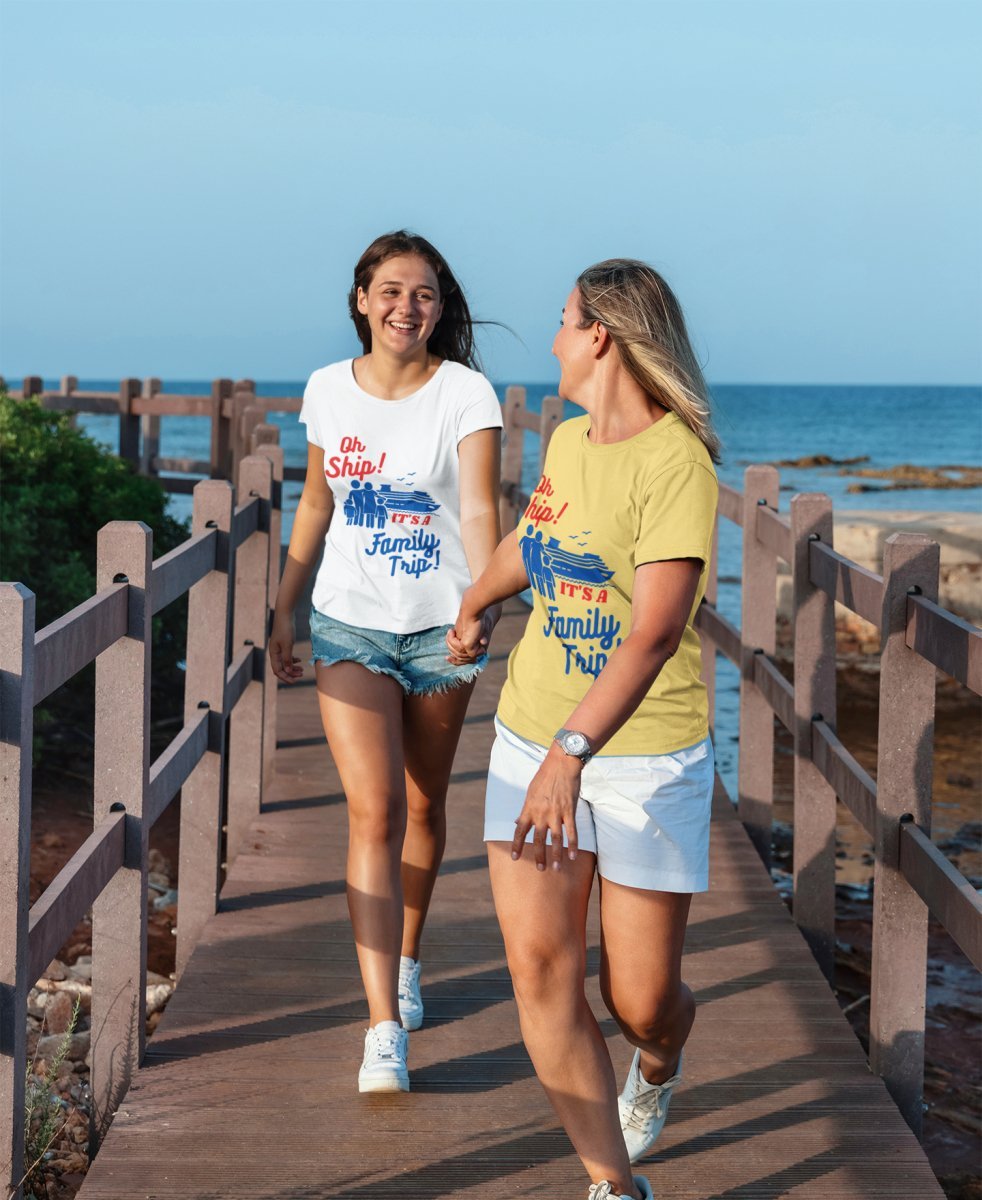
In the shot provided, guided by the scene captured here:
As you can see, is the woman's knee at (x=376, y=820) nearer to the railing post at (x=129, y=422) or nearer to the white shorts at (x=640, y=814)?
the white shorts at (x=640, y=814)

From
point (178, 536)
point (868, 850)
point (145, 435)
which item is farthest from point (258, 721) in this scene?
point (145, 435)

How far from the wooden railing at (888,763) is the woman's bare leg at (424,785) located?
42.1 inches

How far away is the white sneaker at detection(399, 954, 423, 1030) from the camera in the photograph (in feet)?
13.6

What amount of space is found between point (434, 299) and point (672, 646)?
1.56 metres

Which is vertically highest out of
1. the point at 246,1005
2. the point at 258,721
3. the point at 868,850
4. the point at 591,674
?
the point at 591,674

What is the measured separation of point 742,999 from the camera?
446 cm

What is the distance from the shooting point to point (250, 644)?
19.4 feet

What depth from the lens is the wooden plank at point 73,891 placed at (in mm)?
3076

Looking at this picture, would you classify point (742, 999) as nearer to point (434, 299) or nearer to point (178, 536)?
point (434, 299)

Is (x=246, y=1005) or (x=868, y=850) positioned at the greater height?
(x=246, y=1005)

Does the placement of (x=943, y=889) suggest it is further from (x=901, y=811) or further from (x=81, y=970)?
(x=81, y=970)

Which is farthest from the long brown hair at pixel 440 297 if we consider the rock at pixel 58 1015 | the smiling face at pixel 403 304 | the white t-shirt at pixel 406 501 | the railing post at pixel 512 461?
the railing post at pixel 512 461

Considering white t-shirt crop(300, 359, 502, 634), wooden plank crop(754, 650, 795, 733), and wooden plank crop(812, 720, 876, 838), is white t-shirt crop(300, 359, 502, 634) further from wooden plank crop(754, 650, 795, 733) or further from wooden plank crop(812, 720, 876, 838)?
wooden plank crop(754, 650, 795, 733)

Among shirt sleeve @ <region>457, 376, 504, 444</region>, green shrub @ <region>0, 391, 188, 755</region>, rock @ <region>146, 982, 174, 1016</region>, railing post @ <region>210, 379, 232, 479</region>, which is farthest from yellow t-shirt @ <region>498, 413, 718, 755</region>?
railing post @ <region>210, 379, 232, 479</region>
